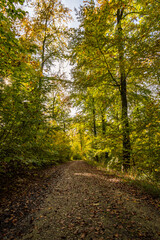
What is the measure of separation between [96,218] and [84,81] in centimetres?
633

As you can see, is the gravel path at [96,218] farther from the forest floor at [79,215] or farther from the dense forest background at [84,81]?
the dense forest background at [84,81]

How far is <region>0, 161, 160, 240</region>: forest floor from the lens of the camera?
7.18ft

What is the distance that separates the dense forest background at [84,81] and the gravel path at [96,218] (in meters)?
1.38

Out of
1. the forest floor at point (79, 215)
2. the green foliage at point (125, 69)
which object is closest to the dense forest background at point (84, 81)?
the green foliage at point (125, 69)

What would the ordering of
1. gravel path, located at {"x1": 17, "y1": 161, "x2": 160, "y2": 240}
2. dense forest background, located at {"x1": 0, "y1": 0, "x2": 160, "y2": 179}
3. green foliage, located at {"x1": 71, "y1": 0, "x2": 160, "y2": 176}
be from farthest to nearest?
1. green foliage, located at {"x1": 71, "y1": 0, "x2": 160, "y2": 176}
2. dense forest background, located at {"x1": 0, "y1": 0, "x2": 160, "y2": 179}
3. gravel path, located at {"x1": 17, "y1": 161, "x2": 160, "y2": 240}

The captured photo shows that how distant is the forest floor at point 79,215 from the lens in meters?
2.19

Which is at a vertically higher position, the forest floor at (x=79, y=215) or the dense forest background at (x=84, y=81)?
the dense forest background at (x=84, y=81)

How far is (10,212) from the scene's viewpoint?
2.97 m

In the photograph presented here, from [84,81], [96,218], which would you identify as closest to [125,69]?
[84,81]

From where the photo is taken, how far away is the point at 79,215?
2.80 meters

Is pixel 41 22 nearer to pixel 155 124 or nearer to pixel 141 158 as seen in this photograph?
pixel 155 124

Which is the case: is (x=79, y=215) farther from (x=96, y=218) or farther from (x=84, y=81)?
(x=84, y=81)

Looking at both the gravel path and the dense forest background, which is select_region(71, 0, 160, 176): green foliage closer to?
the dense forest background

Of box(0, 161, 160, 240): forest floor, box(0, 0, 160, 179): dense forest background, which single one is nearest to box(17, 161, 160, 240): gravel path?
box(0, 161, 160, 240): forest floor
